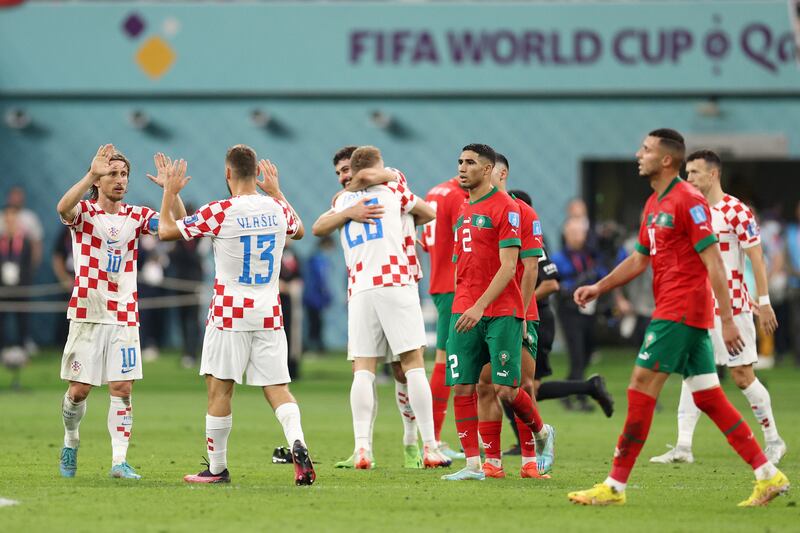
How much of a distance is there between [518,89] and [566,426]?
530 inches

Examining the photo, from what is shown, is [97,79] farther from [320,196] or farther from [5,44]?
[320,196]

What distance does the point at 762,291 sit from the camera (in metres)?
11.1

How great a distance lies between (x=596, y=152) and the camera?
2738 centimetres

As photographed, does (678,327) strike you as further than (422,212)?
No

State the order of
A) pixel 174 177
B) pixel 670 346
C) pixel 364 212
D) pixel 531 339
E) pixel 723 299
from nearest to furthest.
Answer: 1. pixel 723 299
2. pixel 670 346
3. pixel 174 177
4. pixel 531 339
5. pixel 364 212

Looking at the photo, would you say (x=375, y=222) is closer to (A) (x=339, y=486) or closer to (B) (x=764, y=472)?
(A) (x=339, y=486)

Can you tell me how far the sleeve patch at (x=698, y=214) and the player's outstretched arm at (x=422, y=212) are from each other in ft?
9.70

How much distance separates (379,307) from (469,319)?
1371 millimetres

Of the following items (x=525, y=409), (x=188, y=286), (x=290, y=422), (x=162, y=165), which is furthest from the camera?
(x=188, y=286)

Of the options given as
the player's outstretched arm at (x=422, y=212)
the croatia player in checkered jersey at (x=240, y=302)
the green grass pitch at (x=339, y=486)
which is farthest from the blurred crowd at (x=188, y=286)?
the croatia player in checkered jersey at (x=240, y=302)

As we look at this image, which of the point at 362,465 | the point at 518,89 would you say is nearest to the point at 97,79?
the point at 518,89

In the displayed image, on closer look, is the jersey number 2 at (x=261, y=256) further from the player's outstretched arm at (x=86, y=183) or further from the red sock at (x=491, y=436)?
the red sock at (x=491, y=436)

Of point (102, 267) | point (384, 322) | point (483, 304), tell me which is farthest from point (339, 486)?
point (102, 267)

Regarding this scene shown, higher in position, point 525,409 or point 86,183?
point 86,183
